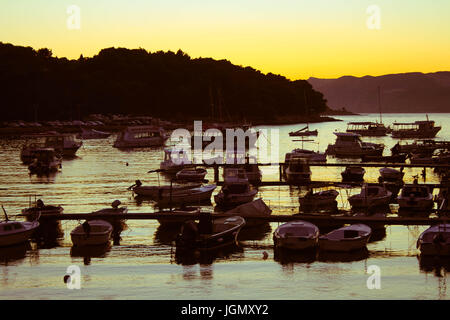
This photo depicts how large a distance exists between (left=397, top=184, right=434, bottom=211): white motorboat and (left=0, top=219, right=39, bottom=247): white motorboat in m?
23.0

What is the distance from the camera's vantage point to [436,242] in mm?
33469

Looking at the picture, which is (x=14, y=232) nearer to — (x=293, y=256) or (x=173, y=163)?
(x=293, y=256)

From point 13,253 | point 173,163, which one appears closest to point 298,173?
point 173,163

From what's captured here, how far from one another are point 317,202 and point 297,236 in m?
11.8

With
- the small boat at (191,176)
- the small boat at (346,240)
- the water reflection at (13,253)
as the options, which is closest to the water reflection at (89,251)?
the water reflection at (13,253)

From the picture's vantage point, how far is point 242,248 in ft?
119

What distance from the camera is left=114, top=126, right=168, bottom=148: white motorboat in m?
122

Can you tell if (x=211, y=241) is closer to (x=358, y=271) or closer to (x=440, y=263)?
(x=358, y=271)

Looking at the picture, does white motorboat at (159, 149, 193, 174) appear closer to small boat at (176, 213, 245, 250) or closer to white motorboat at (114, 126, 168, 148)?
small boat at (176, 213, 245, 250)

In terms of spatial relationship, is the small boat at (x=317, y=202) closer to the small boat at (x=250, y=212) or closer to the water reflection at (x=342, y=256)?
the small boat at (x=250, y=212)

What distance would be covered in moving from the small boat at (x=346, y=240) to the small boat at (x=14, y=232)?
1519 cm

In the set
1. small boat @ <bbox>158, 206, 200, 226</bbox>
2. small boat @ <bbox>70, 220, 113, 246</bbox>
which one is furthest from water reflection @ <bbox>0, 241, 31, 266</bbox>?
small boat @ <bbox>158, 206, 200, 226</bbox>
